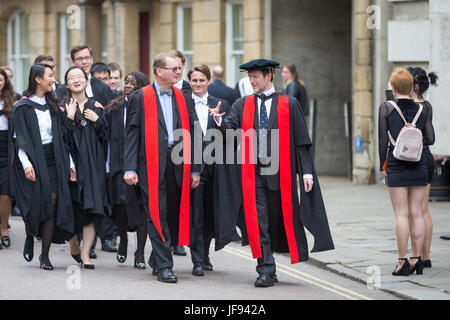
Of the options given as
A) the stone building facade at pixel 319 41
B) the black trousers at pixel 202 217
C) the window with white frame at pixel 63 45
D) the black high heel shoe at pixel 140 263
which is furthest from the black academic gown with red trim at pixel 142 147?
the window with white frame at pixel 63 45

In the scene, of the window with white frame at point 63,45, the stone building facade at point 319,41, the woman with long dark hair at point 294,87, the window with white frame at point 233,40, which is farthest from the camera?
the window with white frame at point 63,45

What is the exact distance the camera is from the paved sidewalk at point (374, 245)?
8790mm

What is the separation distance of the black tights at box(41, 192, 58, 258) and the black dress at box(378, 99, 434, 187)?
10.2 feet

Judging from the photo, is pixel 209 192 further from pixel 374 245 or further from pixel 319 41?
pixel 319 41

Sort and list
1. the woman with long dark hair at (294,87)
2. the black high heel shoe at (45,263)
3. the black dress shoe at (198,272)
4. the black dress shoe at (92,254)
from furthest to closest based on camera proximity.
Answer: the woman with long dark hair at (294,87) → the black dress shoe at (92,254) → the black high heel shoe at (45,263) → the black dress shoe at (198,272)

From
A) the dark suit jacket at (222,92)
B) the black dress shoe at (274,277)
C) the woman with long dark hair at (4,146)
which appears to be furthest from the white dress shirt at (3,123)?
the black dress shoe at (274,277)

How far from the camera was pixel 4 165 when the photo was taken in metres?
12.1

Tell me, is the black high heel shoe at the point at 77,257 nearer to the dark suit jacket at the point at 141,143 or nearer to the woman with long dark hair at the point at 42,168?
the woman with long dark hair at the point at 42,168

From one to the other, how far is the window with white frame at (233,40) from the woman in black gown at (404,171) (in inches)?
476

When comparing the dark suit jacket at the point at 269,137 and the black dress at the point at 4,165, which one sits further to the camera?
the black dress at the point at 4,165

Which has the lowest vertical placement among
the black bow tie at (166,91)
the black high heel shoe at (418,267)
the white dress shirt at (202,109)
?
the black high heel shoe at (418,267)

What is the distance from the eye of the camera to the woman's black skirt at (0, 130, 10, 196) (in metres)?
12.0

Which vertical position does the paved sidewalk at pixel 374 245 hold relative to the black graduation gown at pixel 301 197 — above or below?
below
